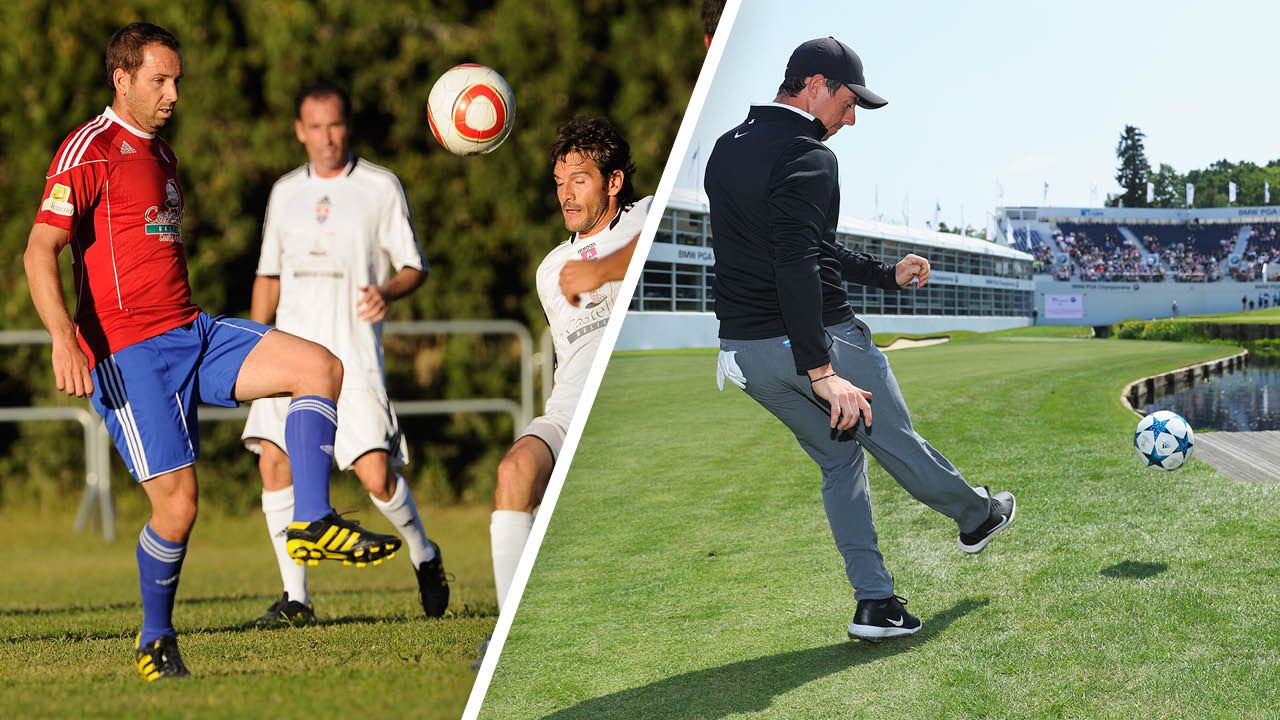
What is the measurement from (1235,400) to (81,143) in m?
3.39

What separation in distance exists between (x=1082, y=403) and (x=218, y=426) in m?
3.72

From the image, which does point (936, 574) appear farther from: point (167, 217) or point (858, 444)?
point (167, 217)

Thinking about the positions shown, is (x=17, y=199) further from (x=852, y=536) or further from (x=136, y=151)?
(x=852, y=536)

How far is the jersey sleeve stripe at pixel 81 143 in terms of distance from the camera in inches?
97.4

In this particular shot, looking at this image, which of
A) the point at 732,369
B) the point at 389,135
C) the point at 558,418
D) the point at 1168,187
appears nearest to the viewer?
the point at 732,369

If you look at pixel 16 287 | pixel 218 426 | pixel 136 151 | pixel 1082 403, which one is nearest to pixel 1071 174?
pixel 1082 403

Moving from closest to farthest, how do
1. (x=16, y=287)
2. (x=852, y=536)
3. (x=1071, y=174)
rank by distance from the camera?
(x=852, y=536), (x=1071, y=174), (x=16, y=287)

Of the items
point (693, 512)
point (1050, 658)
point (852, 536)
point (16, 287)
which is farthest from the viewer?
point (16, 287)

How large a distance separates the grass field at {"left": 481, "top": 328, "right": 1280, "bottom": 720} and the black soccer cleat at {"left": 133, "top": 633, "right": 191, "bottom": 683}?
3.11 feet

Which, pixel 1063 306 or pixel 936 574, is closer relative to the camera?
pixel 936 574

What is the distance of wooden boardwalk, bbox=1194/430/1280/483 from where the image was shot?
3443 mm

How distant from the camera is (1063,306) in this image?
3.67 m

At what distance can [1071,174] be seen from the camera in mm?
3598

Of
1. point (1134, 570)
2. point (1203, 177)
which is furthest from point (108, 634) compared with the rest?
point (1203, 177)
